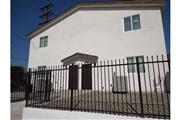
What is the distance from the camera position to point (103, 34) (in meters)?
12.3

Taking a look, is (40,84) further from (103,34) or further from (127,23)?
(127,23)

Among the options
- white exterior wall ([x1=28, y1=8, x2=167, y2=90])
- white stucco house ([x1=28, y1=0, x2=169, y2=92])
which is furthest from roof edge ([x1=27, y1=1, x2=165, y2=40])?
white exterior wall ([x1=28, y1=8, x2=167, y2=90])

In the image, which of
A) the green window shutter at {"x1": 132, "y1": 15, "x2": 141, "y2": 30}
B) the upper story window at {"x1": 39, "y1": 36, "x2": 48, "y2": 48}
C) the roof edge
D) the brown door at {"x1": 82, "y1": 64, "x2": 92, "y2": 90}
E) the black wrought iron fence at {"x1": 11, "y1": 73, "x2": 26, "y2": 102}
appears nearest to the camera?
the black wrought iron fence at {"x1": 11, "y1": 73, "x2": 26, "y2": 102}

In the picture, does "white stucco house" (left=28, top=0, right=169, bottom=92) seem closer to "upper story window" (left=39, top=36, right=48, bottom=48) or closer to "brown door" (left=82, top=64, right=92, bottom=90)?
"upper story window" (left=39, top=36, right=48, bottom=48)

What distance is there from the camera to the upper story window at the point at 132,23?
11.2 metres

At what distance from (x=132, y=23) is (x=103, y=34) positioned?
240 centimetres

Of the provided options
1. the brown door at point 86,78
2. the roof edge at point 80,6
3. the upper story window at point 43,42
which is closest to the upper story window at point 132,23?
the roof edge at point 80,6

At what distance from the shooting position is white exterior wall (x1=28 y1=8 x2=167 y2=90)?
1060 centimetres

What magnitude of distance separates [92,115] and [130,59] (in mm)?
7066

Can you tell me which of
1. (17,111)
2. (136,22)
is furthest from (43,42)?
(17,111)

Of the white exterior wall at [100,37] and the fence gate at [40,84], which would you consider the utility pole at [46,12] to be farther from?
the fence gate at [40,84]

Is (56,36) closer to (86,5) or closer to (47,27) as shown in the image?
(47,27)

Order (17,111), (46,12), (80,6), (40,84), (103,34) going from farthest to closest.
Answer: (46,12) < (80,6) < (103,34) < (40,84) < (17,111)
